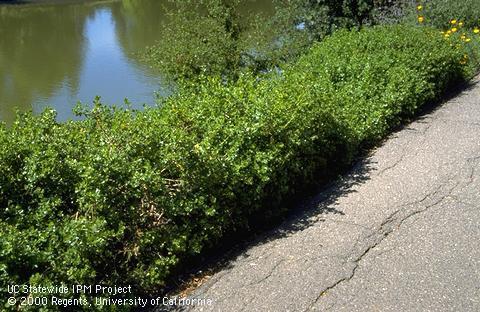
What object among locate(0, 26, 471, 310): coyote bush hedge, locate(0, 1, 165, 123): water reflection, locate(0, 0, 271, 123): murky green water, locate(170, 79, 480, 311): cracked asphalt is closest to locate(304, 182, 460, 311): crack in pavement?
locate(170, 79, 480, 311): cracked asphalt

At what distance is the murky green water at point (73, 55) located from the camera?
13.8 m

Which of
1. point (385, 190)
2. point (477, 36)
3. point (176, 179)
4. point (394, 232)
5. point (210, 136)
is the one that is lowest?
point (394, 232)

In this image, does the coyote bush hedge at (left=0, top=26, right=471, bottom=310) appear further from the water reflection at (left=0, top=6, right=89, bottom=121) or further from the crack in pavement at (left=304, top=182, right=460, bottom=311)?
the water reflection at (left=0, top=6, right=89, bottom=121)

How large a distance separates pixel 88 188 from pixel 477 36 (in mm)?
8527

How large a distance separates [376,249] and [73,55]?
1619cm

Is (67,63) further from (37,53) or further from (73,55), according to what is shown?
Answer: (37,53)

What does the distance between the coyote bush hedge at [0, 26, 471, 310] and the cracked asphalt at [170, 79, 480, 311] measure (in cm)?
30

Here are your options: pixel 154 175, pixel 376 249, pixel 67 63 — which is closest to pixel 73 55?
pixel 67 63

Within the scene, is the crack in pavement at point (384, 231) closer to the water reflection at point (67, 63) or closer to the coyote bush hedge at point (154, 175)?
the coyote bush hedge at point (154, 175)

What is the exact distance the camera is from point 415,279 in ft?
11.6

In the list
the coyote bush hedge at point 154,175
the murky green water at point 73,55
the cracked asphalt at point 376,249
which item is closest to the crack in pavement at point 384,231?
the cracked asphalt at point 376,249

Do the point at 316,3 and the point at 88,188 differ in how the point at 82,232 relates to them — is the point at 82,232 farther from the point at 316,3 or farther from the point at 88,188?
the point at 316,3

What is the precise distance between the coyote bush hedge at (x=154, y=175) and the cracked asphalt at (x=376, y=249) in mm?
303

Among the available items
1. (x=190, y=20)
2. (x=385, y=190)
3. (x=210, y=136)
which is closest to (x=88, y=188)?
(x=210, y=136)
